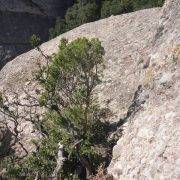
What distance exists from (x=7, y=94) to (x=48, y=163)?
42.4ft

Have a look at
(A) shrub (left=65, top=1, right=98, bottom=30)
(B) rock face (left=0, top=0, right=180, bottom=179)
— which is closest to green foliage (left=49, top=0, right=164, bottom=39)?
(A) shrub (left=65, top=1, right=98, bottom=30)

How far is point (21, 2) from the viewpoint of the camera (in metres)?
55.0

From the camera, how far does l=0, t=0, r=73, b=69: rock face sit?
5358 centimetres

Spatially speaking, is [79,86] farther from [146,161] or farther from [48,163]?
[146,161]

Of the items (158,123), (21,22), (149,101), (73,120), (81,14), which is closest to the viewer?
(158,123)

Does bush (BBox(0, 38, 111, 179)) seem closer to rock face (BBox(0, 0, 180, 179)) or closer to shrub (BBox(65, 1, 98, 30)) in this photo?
rock face (BBox(0, 0, 180, 179))

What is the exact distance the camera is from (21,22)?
54719 mm

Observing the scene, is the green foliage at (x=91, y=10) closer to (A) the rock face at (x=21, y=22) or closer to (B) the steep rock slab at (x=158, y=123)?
(A) the rock face at (x=21, y=22)

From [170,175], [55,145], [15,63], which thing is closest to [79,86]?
[55,145]

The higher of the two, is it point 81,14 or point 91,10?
point 91,10

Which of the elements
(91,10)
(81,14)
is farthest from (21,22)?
(91,10)

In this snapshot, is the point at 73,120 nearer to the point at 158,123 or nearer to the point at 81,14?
the point at 158,123

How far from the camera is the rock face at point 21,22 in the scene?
53581 mm

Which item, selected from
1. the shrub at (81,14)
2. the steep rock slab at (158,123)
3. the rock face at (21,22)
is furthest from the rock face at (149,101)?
the rock face at (21,22)
